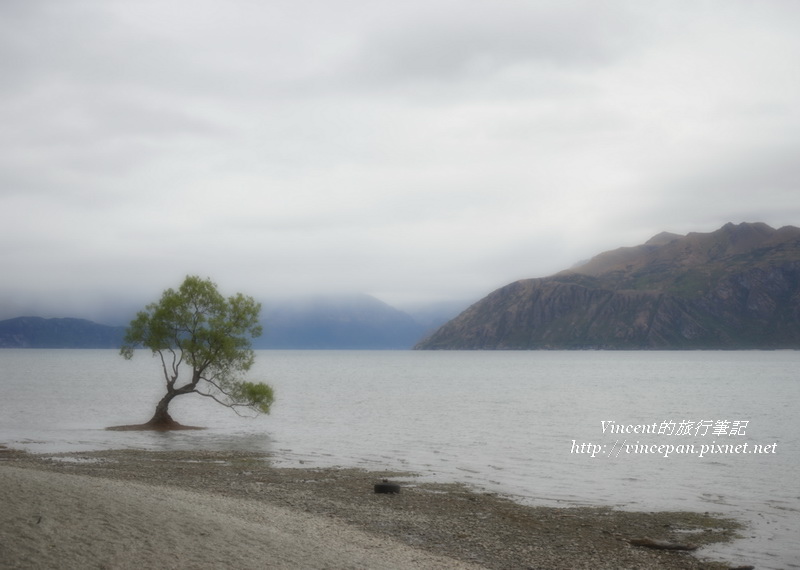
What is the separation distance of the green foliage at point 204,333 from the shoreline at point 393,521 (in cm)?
2077

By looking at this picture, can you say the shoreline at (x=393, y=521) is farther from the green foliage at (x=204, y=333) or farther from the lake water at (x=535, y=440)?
the green foliage at (x=204, y=333)

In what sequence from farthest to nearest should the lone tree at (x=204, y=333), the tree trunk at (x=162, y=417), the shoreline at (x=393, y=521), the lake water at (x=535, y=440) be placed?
the tree trunk at (x=162, y=417), the lone tree at (x=204, y=333), the lake water at (x=535, y=440), the shoreline at (x=393, y=521)

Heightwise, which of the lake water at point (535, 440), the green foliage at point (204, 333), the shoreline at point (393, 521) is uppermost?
the green foliage at point (204, 333)

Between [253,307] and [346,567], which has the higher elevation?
[253,307]

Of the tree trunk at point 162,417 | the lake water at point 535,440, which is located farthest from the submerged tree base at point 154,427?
the lake water at point 535,440

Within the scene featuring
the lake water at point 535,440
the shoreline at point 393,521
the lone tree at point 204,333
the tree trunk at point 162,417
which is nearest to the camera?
the shoreline at point 393,521

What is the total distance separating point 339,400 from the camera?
99312 millimetres

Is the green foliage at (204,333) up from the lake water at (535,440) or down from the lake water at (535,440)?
up

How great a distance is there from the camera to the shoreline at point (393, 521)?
17750 mm

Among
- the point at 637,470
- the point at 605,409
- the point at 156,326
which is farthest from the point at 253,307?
the point at 605,409

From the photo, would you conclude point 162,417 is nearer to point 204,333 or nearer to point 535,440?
point 204,333

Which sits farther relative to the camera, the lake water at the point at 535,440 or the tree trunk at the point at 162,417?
the tree trunk at the point at 162,417

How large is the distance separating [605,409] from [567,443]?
36.0 meters

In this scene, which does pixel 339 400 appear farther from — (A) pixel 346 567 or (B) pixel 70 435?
(A) pixel 346 567
